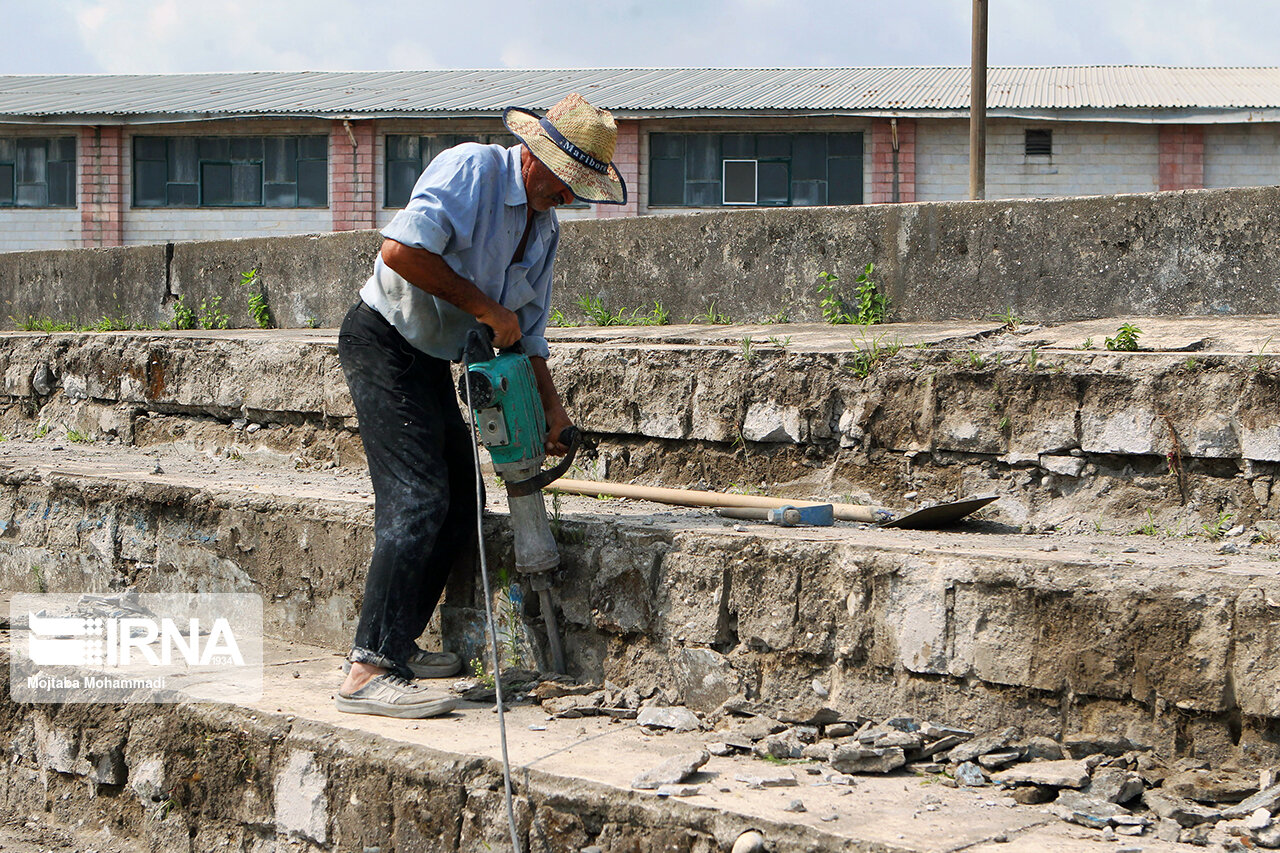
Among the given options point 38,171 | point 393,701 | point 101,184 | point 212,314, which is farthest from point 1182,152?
point 38,171

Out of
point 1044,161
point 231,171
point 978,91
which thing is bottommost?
point 978,91

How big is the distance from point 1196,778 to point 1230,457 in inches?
46.2

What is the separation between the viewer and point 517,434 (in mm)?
3121

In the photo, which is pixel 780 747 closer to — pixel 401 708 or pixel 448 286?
pixel 401 708

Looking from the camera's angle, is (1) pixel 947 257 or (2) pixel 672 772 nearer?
(2) pixel 672 772

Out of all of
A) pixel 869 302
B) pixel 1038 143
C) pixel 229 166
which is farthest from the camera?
pixel 229 166

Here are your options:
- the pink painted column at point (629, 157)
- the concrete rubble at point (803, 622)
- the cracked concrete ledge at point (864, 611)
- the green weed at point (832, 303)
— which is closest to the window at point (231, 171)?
the pink painted column at point (629, 157)

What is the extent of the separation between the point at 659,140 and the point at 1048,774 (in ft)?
51.9

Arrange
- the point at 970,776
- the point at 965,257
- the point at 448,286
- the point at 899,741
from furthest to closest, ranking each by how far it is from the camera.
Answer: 1. the point at 965,257
2. the point at 448,286
3. the point at 899,741
4. the point at 970,776

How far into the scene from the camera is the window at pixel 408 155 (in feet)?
59.2

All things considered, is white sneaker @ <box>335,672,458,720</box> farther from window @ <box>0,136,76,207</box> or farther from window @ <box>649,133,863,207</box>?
window @ <box>0,136,76,207</box>

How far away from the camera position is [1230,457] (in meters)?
3.24

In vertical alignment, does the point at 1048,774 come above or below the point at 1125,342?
below

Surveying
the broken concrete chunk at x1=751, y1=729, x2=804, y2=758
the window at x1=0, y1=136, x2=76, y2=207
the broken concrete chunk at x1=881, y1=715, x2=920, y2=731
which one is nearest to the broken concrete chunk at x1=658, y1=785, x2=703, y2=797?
the broken concrete chunk at x1=751, y1=729, x2=804, y2=758
